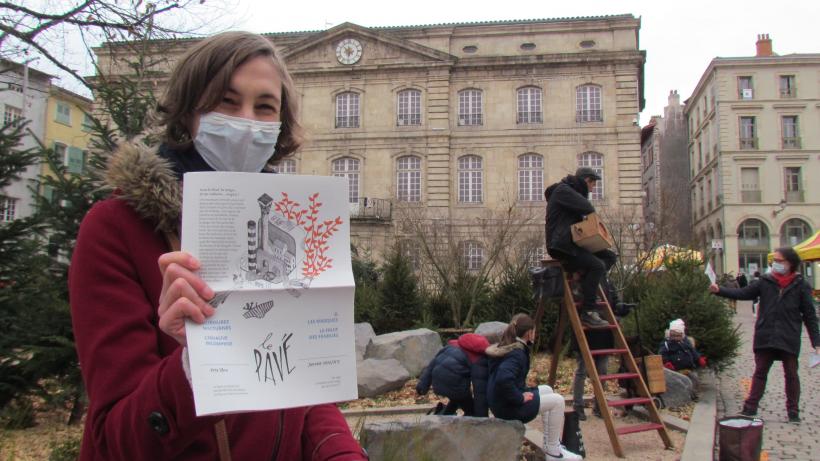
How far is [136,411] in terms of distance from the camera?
1.17 meters

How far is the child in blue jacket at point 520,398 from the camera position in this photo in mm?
5836

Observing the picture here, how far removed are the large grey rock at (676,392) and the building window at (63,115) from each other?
1613 inches

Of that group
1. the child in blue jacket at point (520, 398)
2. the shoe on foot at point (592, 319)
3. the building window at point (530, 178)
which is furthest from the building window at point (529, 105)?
the child in blue jacket at point (520, 398)

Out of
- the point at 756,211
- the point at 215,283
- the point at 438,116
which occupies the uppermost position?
the point at 438,116

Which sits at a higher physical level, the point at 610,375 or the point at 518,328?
the point at 518,328

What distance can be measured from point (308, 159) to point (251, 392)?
35061 mm

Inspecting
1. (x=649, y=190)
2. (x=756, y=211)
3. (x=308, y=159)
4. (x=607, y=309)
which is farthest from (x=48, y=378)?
(x=649, y=190)

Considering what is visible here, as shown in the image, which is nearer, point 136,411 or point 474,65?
point 136,411

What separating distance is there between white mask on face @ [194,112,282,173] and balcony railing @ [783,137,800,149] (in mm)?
56249

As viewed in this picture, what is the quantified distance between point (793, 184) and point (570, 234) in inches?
1973

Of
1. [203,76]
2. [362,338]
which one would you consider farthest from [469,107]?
[203,76]

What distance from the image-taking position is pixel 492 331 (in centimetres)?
1194

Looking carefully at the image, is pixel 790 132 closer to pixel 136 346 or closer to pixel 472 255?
pixel 472 255

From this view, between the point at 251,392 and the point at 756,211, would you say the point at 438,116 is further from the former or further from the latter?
the point at 251,392
